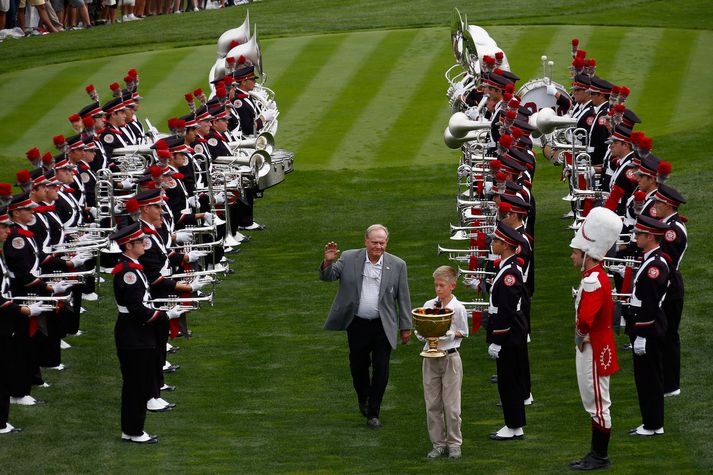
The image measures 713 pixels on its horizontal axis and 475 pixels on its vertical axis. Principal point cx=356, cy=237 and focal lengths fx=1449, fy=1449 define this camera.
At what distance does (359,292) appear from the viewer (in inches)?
510

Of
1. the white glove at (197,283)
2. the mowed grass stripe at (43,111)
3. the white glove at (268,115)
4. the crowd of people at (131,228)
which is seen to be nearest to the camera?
the crowd of people at (131,228)

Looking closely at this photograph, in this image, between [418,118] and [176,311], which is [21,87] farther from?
[176,311]

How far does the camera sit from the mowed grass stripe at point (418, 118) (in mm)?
25719

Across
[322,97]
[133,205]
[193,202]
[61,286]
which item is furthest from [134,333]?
[322,97]

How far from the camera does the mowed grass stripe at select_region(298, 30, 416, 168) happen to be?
25.9 m

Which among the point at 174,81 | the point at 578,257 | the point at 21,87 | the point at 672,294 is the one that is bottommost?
the point at 672,294

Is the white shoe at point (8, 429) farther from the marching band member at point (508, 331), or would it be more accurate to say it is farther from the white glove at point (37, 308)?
the marching band member at point (508, 331)

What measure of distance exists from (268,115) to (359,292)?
9.10m

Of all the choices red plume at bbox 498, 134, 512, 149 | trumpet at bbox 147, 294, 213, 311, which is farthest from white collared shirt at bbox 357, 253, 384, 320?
red plume at bbox 498, 134, 512, 149

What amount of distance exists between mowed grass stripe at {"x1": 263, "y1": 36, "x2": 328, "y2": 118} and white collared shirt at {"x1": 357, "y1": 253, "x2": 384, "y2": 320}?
14793mm

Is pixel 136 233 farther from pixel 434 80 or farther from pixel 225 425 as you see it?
pixel 434 80

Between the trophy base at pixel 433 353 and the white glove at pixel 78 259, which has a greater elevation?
the white glove at pixel 78 259

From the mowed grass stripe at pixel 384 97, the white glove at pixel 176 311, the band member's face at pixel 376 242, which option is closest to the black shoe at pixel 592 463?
the band member's face at pixel 376 242

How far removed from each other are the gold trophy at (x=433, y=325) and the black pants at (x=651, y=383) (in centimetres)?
179
